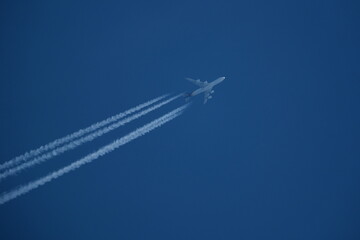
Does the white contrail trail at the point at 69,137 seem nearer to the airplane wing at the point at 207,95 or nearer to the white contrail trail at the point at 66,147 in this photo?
the white contrail trail at the point at 66,147

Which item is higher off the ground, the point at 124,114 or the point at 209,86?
the point at 209,86

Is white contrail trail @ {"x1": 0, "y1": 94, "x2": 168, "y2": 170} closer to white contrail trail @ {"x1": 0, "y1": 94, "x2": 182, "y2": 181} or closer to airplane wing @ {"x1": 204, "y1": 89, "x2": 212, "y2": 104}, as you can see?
white contrail trail @ {"x1": 0, "y1": 94, "x2": 182, "y2": 181}

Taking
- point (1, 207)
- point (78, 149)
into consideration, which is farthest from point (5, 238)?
point (78, 149)

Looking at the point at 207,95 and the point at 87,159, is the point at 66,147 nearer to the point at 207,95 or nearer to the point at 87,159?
the point at 87,159

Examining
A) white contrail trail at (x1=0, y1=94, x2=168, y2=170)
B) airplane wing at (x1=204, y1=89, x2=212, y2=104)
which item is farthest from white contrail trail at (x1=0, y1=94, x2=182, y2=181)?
airplane wing at (x1=204, y1=89, x2=212, y2=104)

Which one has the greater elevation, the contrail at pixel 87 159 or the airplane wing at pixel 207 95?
the airplane wing at pixel 207 95

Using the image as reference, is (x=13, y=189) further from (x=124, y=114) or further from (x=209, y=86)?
(x=209, y=86)

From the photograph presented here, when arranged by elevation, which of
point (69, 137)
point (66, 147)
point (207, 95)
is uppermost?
point (207, 95)

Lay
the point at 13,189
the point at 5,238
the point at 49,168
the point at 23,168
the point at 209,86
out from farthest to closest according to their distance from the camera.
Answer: the point at 209,86
the point at 5,238
the point at 49,168
the point at 23,168
the point at 13,189

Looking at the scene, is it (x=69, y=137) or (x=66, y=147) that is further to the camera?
(x=69, y=137)

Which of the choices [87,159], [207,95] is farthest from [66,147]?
[207,95]

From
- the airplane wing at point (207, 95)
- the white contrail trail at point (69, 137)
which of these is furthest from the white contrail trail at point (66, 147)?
the airplane wing at point (207, 95)
